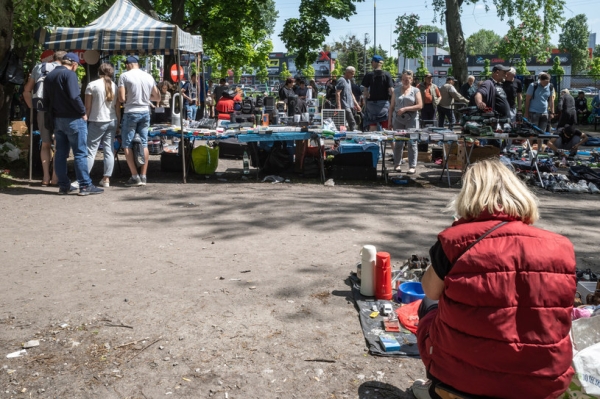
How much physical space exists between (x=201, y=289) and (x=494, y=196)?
9.79ft

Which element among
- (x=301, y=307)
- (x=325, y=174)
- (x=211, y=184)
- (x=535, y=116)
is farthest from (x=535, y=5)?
(x=301, y=307)

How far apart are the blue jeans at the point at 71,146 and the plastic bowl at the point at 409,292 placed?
18.5 feet

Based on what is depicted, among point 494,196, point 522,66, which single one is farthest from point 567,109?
point 522,66

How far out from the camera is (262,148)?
11789mm

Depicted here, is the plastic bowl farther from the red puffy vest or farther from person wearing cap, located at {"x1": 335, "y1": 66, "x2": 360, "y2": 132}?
person wearing cap, located at {"x1": 335, "y1": 66, "x2": 360, "y2": 132}

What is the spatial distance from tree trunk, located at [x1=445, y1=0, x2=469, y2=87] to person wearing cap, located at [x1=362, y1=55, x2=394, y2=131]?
864 centimetres

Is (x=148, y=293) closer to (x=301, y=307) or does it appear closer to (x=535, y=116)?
(x=301, y=307)

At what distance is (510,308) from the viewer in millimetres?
2688

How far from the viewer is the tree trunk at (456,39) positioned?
2098cm

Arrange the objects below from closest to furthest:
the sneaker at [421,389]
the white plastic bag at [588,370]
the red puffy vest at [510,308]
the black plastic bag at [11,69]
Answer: the red puffy vest at [510,308]
the white plastic bag at [588,370]
the sneaker at [421,389]
the black plastic bag at [11,69]

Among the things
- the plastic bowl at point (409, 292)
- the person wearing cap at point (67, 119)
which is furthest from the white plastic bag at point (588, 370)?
the person wearing cap at point (67, 119)

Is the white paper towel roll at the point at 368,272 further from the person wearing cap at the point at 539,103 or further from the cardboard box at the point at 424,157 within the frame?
the person wearing cap at the point at 539,103

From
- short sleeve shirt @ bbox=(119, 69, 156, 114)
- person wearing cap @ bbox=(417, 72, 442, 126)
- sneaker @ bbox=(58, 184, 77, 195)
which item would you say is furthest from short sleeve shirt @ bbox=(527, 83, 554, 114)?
sneaker @ bbox=(58, 184, 77, 195)

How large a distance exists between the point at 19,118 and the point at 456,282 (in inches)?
723
